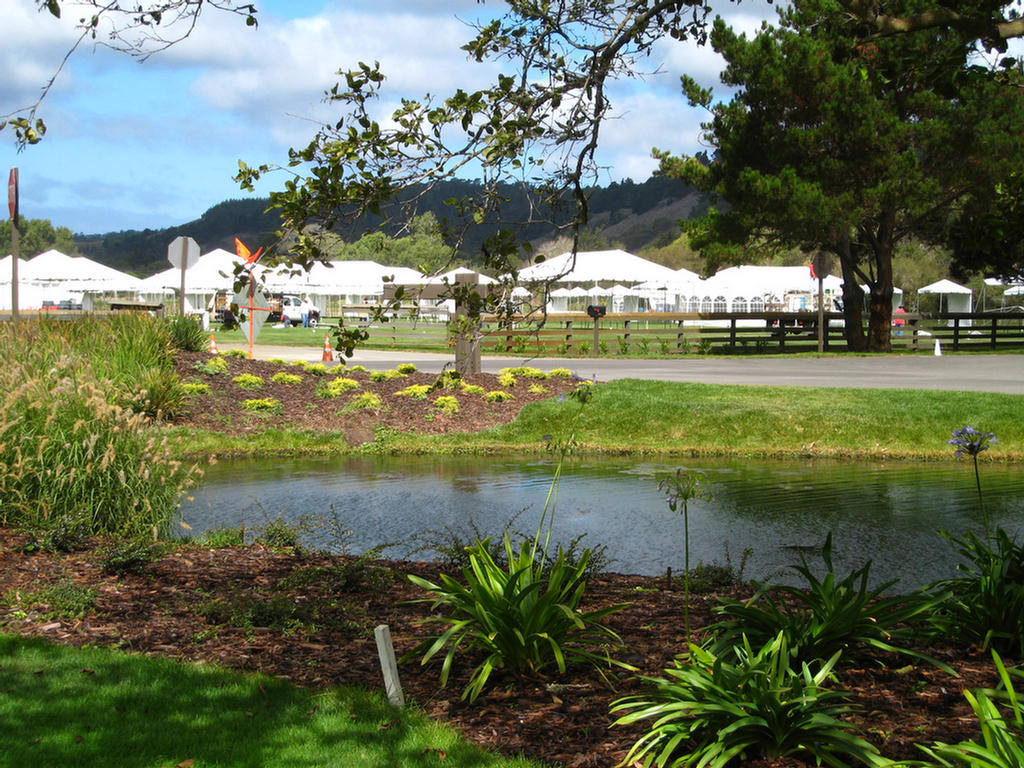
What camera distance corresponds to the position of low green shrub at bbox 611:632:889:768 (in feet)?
11.7

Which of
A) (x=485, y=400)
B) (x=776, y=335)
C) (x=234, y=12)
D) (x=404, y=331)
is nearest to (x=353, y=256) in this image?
(x=404, y=331)

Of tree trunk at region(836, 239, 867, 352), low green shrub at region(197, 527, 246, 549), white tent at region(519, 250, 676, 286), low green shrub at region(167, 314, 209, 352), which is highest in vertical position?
white tent at region(519, 250, 676, 286)

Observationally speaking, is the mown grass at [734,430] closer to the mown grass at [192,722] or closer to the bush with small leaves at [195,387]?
the bush with small leaves at [195,387]

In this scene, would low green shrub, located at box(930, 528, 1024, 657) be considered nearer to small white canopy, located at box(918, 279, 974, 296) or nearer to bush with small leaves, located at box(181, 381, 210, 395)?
bush with small leaves, located at box(181, 381, 210, 395)

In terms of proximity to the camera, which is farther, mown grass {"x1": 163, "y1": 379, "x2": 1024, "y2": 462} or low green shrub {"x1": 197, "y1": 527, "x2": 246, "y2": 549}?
mown grass {"x1": 163, "y1": 379, "x2": 1024, "y2": 462}

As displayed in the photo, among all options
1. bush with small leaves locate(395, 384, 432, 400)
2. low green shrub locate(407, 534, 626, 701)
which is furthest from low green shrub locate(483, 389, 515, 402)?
low green shrub locate(407, 534, 626, 701)

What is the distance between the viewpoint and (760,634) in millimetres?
4527

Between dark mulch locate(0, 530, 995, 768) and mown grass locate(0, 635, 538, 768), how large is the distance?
22 centimetres

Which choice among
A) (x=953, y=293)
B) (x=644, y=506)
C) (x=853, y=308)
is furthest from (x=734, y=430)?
(x=953, y=293)

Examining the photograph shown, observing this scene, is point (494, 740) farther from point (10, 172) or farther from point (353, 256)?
point (353, 256)

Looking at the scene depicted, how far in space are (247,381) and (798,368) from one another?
13.8 m

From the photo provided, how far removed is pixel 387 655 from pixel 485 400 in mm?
11794

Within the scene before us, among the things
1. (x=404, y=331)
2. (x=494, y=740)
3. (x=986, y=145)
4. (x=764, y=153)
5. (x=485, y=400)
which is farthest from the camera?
(x=404, y=331)

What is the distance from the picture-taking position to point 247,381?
1554 centimetres
